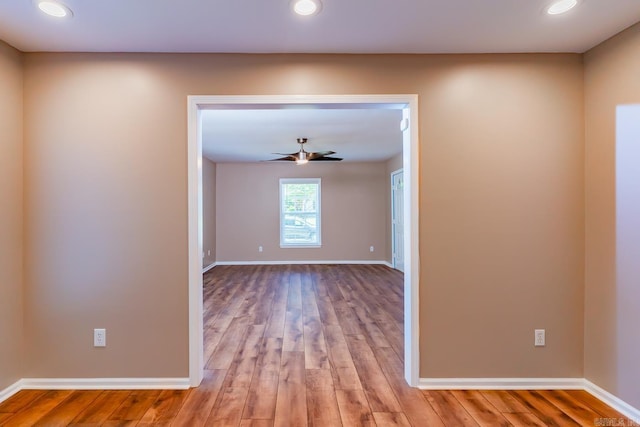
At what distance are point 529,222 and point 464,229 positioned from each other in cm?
45

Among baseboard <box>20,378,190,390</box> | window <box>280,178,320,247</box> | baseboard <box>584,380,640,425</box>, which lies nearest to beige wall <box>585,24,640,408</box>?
baseboard <box>584,380,640,425</box>

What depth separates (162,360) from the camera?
2.25m

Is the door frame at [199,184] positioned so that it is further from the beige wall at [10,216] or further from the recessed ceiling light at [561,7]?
the beige wall at [10,216]

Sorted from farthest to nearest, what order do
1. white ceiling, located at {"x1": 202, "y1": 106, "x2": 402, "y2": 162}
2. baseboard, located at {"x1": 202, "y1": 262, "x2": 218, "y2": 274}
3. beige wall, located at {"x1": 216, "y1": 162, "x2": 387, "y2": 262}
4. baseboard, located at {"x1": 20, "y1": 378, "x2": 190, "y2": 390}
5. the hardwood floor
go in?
1. beige wall, located at {"x1": 216, "y1": 162, "x2": 387, "y2": 262}
2. baseboard, located at {"x1": 202, "y1": 262, "x2": 218, "y2": 274}
3. white ceiling, located at {"x1": 202, "y1": 106, "x2": 402, "y2": 162}
4. baseboard, located at {"x1": 20, "y1": 378, "x2": 190, "y2": 390}
5. the hardwood floor

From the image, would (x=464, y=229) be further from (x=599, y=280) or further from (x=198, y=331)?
(x=198, y=331)

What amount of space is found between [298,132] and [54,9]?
328cm

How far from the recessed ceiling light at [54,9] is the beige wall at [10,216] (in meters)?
0.61

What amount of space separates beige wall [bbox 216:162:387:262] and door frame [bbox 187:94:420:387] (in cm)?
548

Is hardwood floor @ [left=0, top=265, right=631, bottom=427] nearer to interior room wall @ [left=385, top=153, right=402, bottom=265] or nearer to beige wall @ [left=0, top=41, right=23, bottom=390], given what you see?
beige wall @ [left=0, top=41, right=23, bottom=390]

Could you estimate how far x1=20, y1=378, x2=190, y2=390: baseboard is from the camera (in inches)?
87.5

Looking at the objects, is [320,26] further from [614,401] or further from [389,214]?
[389,214]

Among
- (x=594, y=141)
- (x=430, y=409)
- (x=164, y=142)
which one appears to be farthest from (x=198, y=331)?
(x=594, y=141)

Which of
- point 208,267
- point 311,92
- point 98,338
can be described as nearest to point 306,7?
point 311,92

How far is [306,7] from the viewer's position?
1.76 metres
